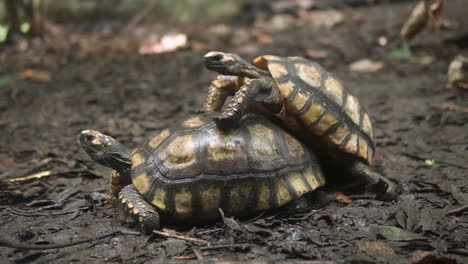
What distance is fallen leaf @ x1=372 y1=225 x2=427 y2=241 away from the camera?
3.08 metres

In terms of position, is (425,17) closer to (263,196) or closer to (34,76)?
(263,196)

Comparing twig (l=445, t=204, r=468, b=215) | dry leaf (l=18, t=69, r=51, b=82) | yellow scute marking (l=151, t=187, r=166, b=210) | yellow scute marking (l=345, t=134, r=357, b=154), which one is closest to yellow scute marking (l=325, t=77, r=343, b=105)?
yellow scute marking (l=345, t=134, r=357, b=154)

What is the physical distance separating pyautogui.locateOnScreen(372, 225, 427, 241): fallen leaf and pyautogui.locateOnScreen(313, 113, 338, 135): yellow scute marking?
945mm

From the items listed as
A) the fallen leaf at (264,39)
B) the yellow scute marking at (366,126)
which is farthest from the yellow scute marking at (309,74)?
the fallen leaf at (264,39)

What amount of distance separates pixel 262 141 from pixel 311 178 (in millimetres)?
572

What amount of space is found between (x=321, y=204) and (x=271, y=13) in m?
9.52

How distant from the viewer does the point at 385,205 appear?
146 inches

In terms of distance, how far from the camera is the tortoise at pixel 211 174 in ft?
10.8

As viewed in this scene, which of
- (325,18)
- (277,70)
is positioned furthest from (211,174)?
(325,18)

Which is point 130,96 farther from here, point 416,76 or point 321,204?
point 416,76

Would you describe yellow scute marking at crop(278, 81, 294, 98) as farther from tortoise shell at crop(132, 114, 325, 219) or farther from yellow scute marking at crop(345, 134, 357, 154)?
yellow scute marking at crop(345, 134, 357, 154)

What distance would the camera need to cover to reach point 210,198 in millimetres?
3312

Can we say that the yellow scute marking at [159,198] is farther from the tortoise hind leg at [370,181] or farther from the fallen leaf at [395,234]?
the tortoise hind leg at [370,181]

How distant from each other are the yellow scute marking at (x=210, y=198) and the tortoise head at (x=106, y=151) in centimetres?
83
